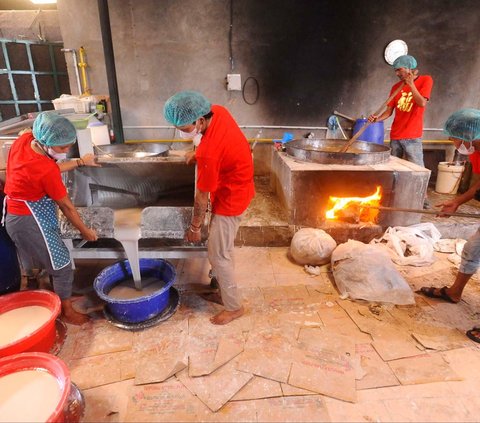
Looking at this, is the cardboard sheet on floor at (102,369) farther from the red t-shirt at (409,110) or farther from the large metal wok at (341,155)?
the red t-shirt at (409,110)

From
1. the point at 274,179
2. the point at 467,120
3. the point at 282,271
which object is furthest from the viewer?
the point at 274,179

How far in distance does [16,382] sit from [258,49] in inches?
225

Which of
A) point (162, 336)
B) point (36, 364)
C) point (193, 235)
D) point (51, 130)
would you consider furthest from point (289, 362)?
point (51, 130)

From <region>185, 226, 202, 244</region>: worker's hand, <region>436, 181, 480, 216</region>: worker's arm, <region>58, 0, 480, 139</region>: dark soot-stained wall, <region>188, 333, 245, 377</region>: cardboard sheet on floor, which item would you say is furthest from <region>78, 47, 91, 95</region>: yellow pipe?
<region>436, 181, 480, 216</region>: worker's arm

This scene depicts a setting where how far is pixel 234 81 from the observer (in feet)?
18.8

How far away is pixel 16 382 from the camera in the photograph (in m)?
1.97

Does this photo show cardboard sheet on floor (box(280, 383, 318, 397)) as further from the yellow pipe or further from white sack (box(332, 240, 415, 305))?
the yellow pipe

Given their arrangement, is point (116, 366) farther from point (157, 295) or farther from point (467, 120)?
point (467, 120)

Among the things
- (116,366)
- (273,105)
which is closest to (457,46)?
(273,105)

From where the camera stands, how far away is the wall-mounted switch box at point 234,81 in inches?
225

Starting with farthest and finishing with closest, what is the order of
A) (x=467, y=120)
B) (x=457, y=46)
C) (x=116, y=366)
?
1. (x=457, y=46)
2. (x=467, y=120)
3. (x=116, y=366)

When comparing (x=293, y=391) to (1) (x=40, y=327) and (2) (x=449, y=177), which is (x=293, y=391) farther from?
(2) (x=449, y=177)

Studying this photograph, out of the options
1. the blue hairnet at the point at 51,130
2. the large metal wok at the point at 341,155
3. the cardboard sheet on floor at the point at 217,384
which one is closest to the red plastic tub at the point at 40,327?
the cardboard sheet on floor at the point at 217,384

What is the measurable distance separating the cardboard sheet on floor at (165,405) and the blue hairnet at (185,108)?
6.34 ft
